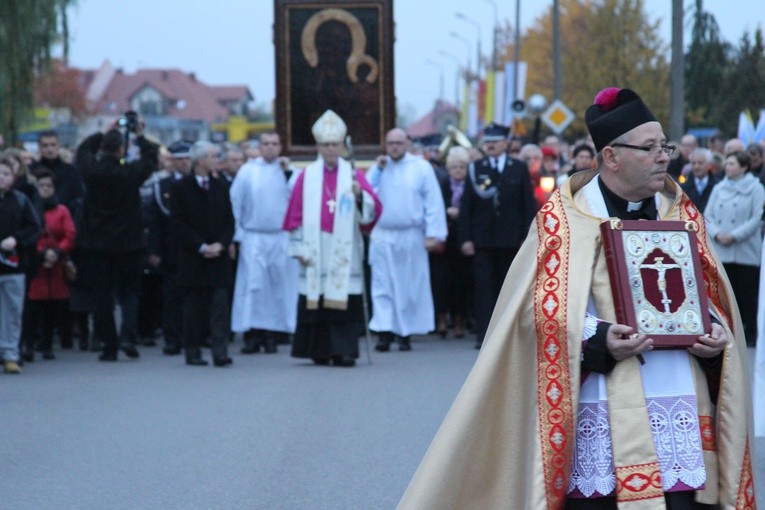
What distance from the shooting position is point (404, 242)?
52.6 feet

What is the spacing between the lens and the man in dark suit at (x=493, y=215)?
15352 millimetres

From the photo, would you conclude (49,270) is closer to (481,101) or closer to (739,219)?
(739,219)

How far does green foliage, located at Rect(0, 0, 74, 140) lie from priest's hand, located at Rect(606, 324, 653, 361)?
27235 millimetres

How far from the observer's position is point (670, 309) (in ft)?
16.5

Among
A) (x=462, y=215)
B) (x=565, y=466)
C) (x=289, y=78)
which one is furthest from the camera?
(x=289, y=78)

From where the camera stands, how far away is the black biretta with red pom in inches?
203

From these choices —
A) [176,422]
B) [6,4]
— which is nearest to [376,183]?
[176,422]

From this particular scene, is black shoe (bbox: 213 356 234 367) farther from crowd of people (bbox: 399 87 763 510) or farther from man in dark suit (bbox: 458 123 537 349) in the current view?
crowd of people (bbox: 399 87 763 510)

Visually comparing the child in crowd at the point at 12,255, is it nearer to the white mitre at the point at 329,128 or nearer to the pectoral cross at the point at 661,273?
the white mitre at the point at 329,128

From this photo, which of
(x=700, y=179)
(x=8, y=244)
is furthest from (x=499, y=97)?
(x=8, y=244)

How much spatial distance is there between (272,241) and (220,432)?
5.96 m

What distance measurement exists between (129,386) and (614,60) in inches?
1450

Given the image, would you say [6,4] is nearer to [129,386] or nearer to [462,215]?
[462,215]

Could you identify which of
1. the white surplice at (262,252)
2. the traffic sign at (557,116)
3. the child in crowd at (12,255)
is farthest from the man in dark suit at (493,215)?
the traffic sign at (557,116)
